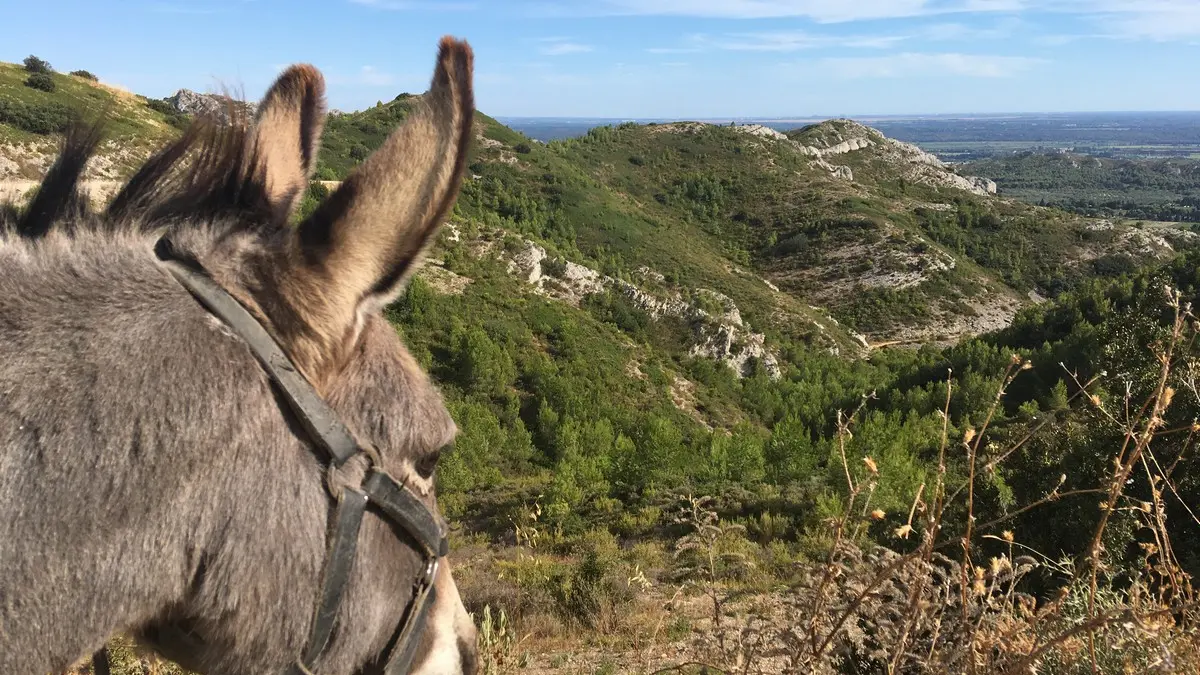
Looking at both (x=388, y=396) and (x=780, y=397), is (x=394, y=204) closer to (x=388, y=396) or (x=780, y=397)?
(x=388, y=396)

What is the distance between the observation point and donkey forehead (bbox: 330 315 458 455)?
145cm

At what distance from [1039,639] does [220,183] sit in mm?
2763

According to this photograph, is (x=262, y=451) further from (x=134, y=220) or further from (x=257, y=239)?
(x=134, y=220)

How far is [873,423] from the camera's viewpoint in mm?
22344

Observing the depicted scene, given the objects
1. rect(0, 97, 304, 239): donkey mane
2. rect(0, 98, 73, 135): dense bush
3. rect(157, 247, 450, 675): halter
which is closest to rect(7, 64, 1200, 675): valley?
rect(0, 98, 73, 135): dense bush

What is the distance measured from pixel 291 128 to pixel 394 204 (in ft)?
2.24

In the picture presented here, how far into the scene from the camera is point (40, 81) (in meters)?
38.7

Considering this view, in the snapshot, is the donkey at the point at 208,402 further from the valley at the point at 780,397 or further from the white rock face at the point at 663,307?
the white rock face at the point at 663,307

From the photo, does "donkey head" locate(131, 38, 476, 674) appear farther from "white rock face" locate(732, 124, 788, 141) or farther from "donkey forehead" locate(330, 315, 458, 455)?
"white rock face" locate(732, 124, 788, 141)

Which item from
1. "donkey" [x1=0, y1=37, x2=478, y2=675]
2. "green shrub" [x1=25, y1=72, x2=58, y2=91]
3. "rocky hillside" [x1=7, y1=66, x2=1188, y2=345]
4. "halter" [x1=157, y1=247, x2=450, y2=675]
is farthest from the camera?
"rocky hillside" [x1=7, y1=66, x2=1188, y2=345]

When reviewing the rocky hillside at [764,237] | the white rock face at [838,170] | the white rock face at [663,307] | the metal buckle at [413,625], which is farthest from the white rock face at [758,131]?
the metal buckle at [413,625]

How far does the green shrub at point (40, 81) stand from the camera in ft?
123

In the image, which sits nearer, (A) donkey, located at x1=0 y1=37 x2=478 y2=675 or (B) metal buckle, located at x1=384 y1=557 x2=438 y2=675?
(A) donkey, located at x1=0 y1=37 x2=478 y2=675

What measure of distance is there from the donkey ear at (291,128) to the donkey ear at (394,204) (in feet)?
1.27
